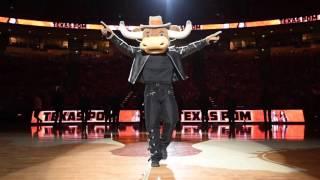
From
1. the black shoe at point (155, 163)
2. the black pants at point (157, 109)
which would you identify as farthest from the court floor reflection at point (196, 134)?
the black shoe at point (155, 163)

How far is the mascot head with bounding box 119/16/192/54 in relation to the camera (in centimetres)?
557

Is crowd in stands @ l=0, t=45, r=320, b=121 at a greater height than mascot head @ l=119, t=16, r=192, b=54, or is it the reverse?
crowd in stands @ l=0, t=45, r=320, b=121

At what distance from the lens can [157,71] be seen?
5.61m

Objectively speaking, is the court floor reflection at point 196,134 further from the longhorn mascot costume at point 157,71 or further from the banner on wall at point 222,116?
the longhorn mascot costume at point 157,71

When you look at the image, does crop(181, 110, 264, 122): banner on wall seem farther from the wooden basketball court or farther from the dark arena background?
the wooden basketball court

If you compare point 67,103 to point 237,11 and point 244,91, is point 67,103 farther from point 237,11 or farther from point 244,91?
point 237,11

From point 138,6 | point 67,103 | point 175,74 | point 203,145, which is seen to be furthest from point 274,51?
point 175,74

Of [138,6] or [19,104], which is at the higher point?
[138,6]

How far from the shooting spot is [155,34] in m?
5.68

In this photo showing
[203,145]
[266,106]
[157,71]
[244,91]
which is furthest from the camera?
[244,91]

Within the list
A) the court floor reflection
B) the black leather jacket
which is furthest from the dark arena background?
the black leather jacket

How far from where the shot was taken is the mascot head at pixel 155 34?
5.57 meters

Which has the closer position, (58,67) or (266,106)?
(266,106)

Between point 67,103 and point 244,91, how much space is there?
10.5 metres
